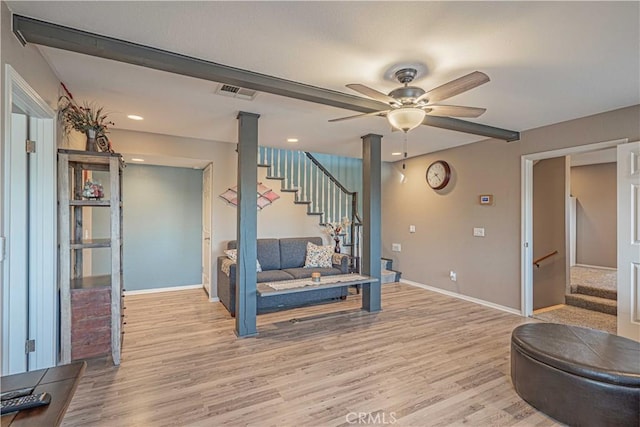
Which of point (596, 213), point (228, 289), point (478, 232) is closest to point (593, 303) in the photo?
point (478, 232)

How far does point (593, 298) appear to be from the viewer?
188 inches

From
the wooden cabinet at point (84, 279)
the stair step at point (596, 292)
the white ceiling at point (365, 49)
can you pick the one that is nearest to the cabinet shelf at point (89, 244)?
the wooden cabinet at point (84, 279)

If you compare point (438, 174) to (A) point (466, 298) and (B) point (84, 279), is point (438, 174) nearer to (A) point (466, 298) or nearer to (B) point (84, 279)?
(A) point (466, 298)

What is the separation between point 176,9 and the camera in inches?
71.2

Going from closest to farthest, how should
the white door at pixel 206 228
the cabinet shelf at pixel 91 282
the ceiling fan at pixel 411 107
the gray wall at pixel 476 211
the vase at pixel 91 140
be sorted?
the ceiling fan at pixel 411 107 → the cabinet shelf at pixel 91 282 → the vase at pixel 91 140 → the gray wall at pixel 476 211 → the white door at pixel 206 228

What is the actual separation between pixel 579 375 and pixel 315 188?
15.3 feet

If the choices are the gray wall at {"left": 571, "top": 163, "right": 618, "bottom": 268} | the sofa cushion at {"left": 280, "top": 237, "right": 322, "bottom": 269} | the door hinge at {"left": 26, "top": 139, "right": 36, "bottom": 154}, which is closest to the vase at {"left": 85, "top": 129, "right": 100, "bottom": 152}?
the door hinge at {"left": 26, "top": 139, "right": 36, "bottom": 154}

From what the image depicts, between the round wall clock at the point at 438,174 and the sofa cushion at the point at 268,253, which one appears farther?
the round wall clock at the point at 438,174

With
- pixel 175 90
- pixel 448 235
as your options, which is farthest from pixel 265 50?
pixel 448 235

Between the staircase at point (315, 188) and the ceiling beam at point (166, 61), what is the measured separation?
2.75 meters

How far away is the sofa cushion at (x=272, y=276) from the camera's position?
442 cm

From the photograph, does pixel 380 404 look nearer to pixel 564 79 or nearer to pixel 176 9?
pixel 176 9

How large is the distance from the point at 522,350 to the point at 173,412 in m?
2.60

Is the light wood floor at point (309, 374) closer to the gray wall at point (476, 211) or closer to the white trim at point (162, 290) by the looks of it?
the gray wall at point (476, 211)
